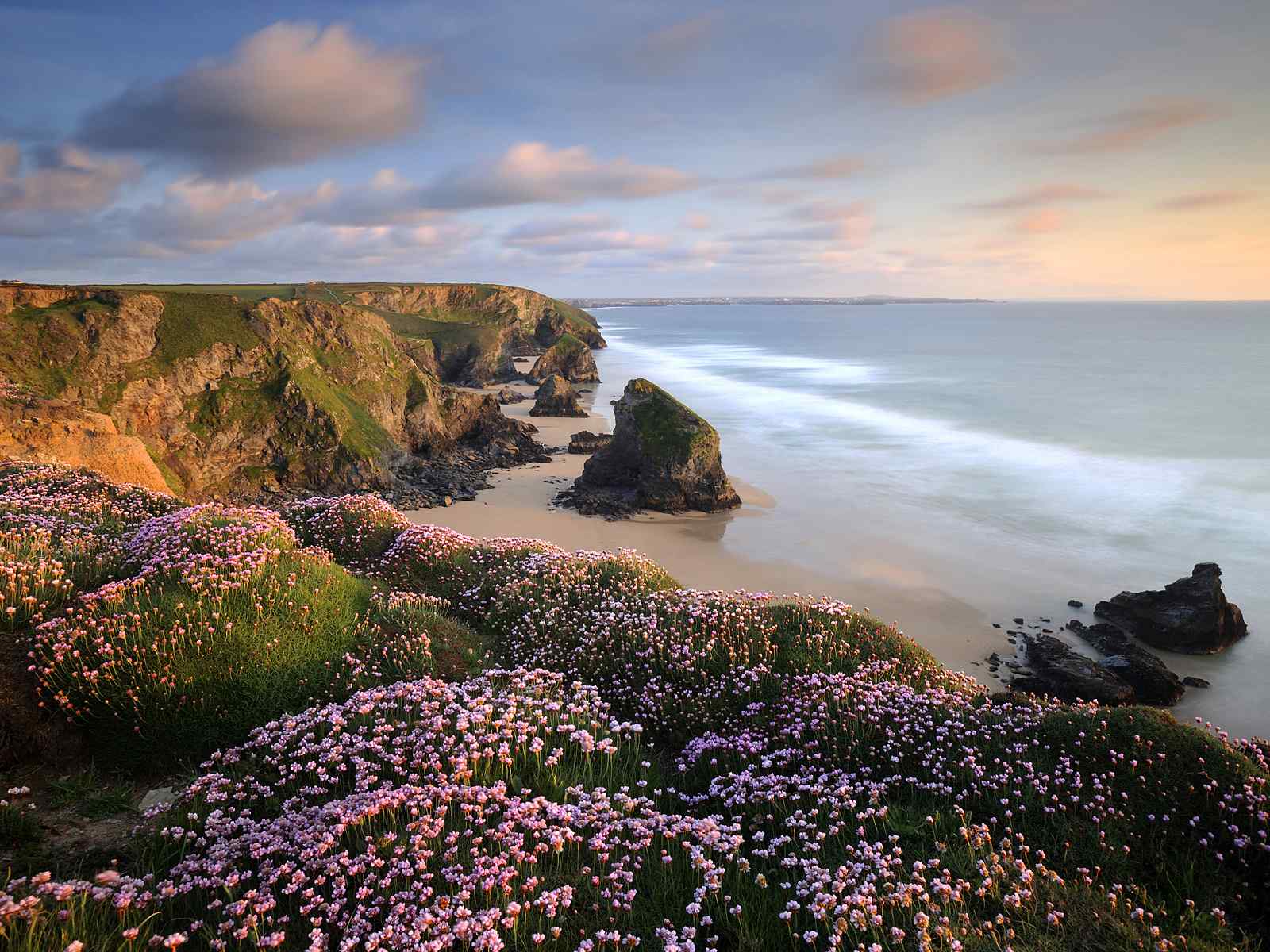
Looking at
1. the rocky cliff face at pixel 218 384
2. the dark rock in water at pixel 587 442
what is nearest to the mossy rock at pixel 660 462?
the dark rock in water at pixel 587 442

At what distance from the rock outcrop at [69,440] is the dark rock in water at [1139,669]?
92.6 ft

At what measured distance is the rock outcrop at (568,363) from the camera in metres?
93.4

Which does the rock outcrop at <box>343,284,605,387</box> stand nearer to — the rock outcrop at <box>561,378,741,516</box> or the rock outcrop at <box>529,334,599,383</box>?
the rock outcrop at <box>529,334,599,383</box>

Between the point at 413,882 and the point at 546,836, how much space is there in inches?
40.6

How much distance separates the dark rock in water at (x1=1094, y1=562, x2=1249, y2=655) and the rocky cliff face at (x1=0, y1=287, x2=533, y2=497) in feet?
108

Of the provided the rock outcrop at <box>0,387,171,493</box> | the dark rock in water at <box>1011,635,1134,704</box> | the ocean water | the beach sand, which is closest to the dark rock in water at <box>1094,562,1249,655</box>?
the ocean water

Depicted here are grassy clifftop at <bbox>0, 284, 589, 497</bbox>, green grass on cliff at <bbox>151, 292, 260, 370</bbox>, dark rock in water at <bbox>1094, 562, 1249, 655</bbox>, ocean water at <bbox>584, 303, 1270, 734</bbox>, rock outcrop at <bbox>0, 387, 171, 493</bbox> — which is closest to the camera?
dark rock in water at <bbox>1094, 562, 1249, 655</bbox>

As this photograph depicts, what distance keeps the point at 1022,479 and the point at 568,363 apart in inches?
2508

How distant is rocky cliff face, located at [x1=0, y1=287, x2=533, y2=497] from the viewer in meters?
33.4

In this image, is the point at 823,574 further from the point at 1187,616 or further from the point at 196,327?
the point at 196,327

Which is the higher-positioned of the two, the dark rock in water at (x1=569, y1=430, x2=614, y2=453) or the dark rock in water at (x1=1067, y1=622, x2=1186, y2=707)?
the dark rock in water at (x1=569, y1=430, x2=614, y2=453)

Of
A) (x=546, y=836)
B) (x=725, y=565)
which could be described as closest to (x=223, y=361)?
(x=725, y=565)

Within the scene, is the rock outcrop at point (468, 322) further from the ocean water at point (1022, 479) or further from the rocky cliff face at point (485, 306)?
the ocean water at point (1022, 479)

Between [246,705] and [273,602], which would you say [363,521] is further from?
[246,705]
